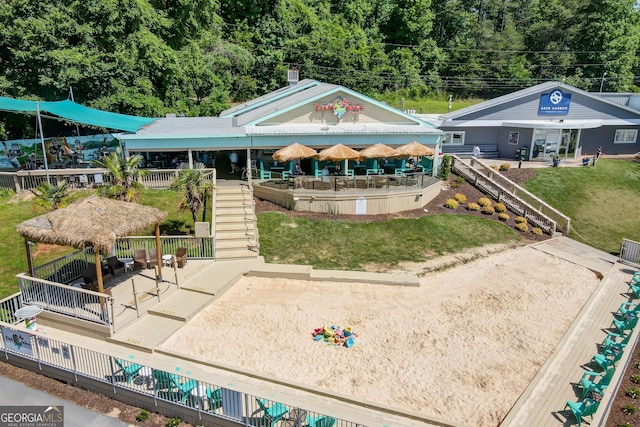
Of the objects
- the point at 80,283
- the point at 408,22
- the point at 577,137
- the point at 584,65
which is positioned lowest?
the point at 80,283

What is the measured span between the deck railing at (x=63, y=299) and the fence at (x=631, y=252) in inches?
941

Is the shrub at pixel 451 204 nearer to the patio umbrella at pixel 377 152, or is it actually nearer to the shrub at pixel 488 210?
the shrub at pixel 488 210

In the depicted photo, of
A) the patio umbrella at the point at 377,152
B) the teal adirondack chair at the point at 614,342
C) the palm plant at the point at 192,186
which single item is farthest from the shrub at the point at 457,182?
the palm plant at the point at 192,186

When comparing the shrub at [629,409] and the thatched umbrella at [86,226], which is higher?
the thatched umbrella at [86,226]

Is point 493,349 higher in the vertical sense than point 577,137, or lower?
lower

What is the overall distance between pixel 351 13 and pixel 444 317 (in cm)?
6271

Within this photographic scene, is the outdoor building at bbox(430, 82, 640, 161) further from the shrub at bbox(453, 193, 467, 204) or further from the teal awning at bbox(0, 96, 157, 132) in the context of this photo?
the teal awning at bbox(0, 96, 157, 132)

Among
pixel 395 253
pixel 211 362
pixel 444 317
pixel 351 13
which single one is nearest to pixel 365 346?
pixel 444 317

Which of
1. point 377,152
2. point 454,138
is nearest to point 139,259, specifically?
point 377,152

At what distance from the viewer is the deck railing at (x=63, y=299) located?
1493 centimetres

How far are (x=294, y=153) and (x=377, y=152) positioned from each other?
5.14 meters

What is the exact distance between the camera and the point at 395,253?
22.3 meters

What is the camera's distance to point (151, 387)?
39.7 ft

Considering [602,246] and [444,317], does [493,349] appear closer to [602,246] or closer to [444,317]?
[444,317]
